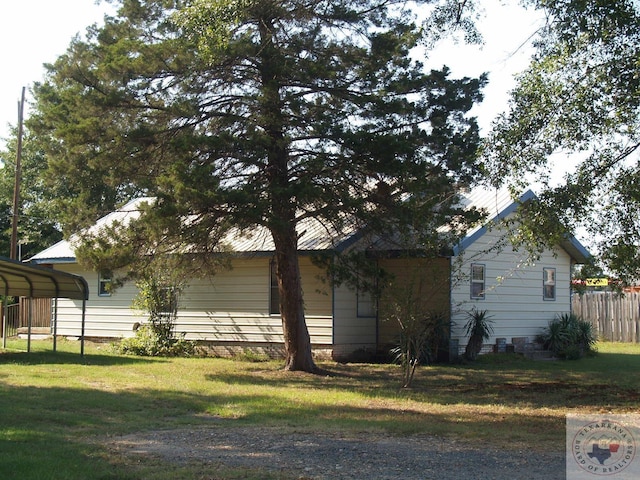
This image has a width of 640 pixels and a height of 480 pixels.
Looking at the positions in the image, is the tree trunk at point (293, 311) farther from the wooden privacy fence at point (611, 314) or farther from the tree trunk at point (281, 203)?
the wooden privacy fence at point (611, 314)

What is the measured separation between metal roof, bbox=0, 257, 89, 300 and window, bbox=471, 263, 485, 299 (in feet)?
34.3

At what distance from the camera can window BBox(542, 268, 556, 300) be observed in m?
24.3

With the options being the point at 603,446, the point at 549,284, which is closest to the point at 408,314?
the point at 603,446

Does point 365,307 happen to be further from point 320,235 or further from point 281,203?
point 281,203

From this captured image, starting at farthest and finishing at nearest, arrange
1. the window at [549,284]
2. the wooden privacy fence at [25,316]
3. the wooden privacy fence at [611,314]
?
the wooden privacy fence at [25,316] < the wooden privacy fence at [611,314] < the window at [549,284]

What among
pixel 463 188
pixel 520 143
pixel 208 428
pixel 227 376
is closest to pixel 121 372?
pixel 227 376

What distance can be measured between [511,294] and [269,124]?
10.8 m

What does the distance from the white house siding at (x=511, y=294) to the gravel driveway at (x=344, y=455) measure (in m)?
11.0

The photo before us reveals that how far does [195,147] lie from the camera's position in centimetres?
1484

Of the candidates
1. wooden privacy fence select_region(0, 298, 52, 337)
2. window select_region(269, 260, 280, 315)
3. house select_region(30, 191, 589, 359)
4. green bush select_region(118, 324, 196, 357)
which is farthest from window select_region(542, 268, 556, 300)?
wooden privacy fence select_region(0, 298, 52, 337)

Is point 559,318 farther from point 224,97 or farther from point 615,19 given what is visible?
point 615,19

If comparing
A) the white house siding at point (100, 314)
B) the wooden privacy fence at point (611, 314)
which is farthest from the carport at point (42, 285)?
the wooden privacy fence at point (611, 314)

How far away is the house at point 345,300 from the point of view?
801 inches

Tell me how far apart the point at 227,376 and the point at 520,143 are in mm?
8560
